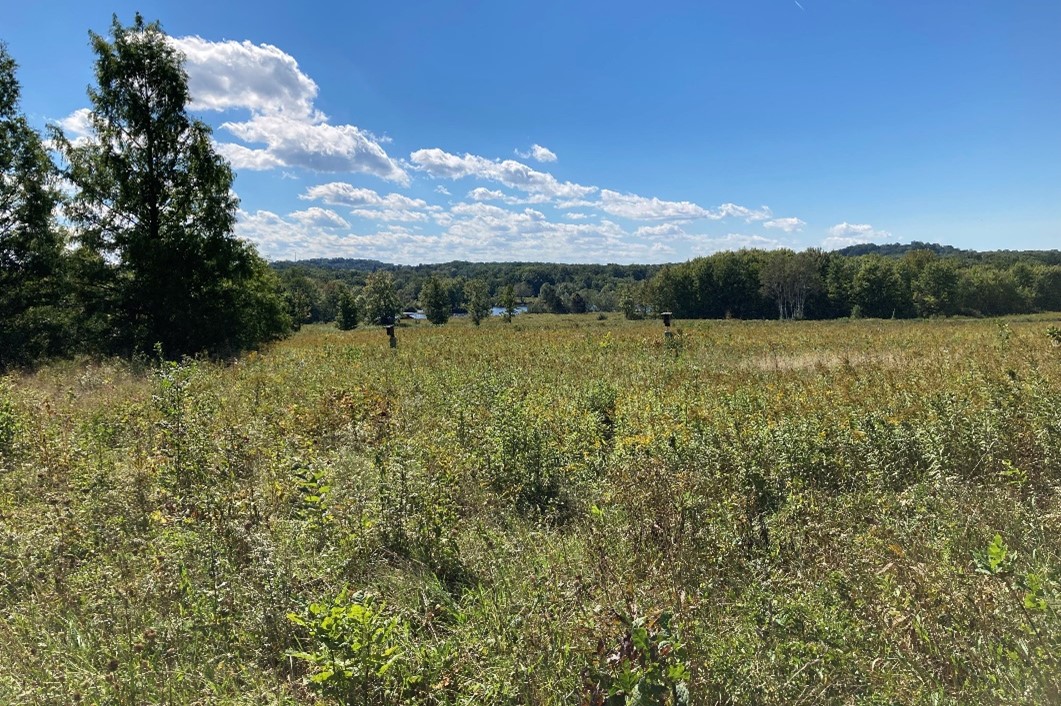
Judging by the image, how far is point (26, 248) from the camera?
15.2 m

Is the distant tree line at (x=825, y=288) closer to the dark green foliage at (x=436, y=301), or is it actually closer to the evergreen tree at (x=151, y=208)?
the dark green foliage at (x=436, y=301)

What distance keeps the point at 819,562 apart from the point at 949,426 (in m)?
2.94

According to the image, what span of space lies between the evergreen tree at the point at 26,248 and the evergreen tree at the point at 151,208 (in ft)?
2.92

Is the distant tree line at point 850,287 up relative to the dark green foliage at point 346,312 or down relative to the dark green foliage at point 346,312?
up

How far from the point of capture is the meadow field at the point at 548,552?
259cm

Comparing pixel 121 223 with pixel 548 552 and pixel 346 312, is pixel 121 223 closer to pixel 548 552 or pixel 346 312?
pixel 548 552

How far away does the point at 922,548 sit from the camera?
347cm

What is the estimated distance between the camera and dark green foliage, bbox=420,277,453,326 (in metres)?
84.9

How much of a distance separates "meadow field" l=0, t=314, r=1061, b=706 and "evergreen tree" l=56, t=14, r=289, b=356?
10.4 metres

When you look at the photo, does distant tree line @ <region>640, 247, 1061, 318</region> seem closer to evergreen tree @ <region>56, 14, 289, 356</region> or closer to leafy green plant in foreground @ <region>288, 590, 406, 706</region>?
evergreen tree @ <region>56, 14, 289, 356</region>

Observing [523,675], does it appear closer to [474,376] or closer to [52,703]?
[52,703]

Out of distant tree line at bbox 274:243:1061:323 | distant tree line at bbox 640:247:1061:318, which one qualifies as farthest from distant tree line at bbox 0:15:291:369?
distant tree line at bbox 640:247:1061:318

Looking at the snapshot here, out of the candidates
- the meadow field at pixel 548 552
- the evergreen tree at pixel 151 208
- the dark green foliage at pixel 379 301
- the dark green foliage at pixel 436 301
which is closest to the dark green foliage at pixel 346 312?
the dark green foliage at pixel 436 301

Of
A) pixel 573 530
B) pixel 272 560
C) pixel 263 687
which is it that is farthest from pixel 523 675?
pixel 272 560
